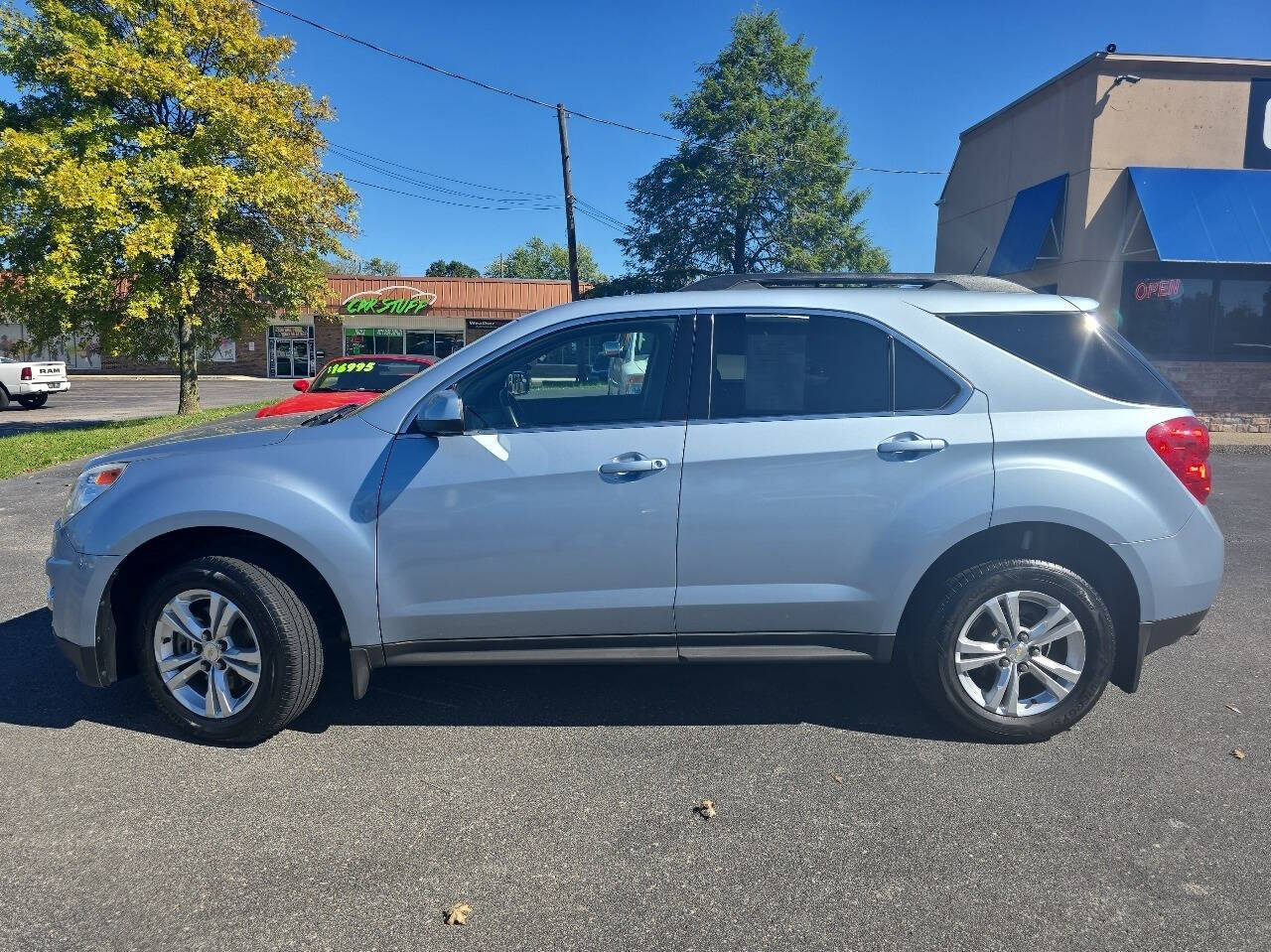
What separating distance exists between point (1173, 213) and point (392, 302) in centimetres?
3396

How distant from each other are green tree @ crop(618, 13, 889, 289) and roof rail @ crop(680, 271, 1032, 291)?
2394cm

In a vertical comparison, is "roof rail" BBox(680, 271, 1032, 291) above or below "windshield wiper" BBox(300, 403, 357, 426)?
above

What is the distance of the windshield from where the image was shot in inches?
466

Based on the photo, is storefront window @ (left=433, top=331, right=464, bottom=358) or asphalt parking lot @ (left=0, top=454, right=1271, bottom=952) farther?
storefront window @ (left=433, top=331, right=464, bottom=358)

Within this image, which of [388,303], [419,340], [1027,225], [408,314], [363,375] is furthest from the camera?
[419,340]

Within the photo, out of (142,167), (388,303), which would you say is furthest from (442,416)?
(388,303)

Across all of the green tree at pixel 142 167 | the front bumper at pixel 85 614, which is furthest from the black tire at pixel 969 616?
the green tree at pixel 142 167

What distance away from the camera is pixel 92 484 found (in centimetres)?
373

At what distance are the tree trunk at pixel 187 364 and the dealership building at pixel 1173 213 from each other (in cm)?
1555

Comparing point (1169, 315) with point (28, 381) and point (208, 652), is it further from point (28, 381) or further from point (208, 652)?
point (28, 381)

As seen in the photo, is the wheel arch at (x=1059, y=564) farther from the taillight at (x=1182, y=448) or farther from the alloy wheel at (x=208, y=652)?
the alloy wheel at (x=208, y=652)

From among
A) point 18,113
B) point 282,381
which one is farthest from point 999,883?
point 282,381

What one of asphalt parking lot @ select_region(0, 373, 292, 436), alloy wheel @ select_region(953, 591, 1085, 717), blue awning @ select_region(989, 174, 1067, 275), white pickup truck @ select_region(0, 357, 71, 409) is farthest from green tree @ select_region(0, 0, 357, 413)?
alloy wheel @ select_region(953, 591, 1085, 717)

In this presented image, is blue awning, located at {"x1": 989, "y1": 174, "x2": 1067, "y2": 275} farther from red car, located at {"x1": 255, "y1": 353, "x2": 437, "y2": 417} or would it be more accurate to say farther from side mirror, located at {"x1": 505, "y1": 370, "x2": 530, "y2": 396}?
side mirror, located at {"x1": 505, "y1": 370, "x2": 530, "y2": 396}
